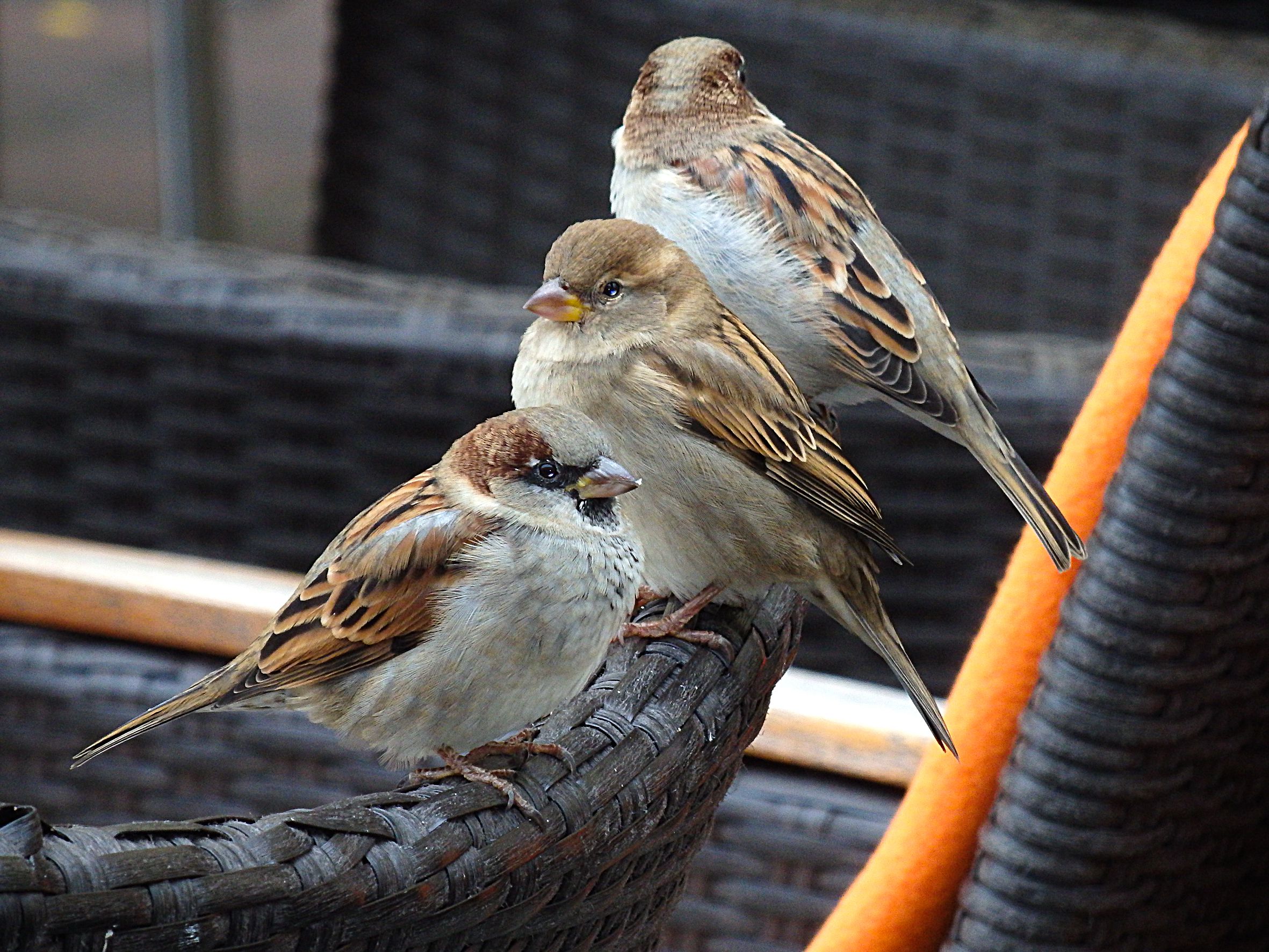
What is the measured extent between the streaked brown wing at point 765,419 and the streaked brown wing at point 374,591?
192mm

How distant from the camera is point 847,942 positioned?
1.21m

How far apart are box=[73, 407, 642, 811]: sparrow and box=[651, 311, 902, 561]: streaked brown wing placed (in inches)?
3.4

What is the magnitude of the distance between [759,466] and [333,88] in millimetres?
1930

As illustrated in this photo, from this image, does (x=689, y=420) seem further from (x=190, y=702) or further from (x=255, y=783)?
(x=255, y=783)

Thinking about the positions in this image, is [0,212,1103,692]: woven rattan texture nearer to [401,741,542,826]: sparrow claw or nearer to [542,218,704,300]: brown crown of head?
[542,218,704,300]: brown crown of head

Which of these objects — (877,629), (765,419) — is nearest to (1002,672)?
(877,629)

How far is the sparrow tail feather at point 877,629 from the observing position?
3.69 ft

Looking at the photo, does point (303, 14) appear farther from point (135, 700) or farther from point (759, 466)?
point (759, 466)

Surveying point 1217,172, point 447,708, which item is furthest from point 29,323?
point 1217,172

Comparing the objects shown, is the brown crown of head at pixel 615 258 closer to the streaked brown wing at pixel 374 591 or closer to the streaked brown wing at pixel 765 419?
the streaked brown wing at pixel 765 419

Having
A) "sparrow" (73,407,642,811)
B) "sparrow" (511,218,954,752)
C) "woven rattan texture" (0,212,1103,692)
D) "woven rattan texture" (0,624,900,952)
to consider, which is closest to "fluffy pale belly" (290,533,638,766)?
"sparrow" (73,407,642,811)

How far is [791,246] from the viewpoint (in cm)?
117

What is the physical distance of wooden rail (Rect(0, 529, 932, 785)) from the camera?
1558 millimetres

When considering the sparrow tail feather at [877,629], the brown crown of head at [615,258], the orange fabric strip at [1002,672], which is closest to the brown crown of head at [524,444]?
the brown crown of head at [615,258]
